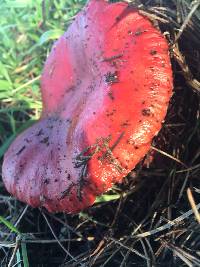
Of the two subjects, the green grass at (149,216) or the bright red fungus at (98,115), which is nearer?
the bright red fungus at (98,115)

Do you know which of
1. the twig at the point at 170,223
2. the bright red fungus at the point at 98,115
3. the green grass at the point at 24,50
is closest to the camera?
the bright red fungus at the point at 98,115

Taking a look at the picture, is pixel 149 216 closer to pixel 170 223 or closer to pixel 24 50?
pixel 170 223

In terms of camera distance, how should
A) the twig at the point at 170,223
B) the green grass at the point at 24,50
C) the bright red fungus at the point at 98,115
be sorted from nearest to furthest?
the bright red fungus at the point at 98,115
the twig at the point at 170,223
the green grass at the point at 24,50

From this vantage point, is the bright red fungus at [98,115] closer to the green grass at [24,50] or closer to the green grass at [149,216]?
the green grass at [149,216]

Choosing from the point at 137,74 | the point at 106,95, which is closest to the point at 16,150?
the point at 106,95

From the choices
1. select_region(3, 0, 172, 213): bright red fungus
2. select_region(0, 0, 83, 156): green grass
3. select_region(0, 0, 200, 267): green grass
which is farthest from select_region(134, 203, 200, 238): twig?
select_region(0, 0, 83, 156): green grass

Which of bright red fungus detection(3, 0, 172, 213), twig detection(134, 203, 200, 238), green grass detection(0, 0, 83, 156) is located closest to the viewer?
bright red fungus detection(3, 0, 172, 213)

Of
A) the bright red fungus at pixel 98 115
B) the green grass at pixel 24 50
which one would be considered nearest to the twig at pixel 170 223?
the bright red fungus at pixel 98 115

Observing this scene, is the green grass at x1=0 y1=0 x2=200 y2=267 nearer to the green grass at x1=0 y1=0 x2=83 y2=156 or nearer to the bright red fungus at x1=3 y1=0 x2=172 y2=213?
the bright red fungus at x1=3 y1=0 x2=172 y2=213
